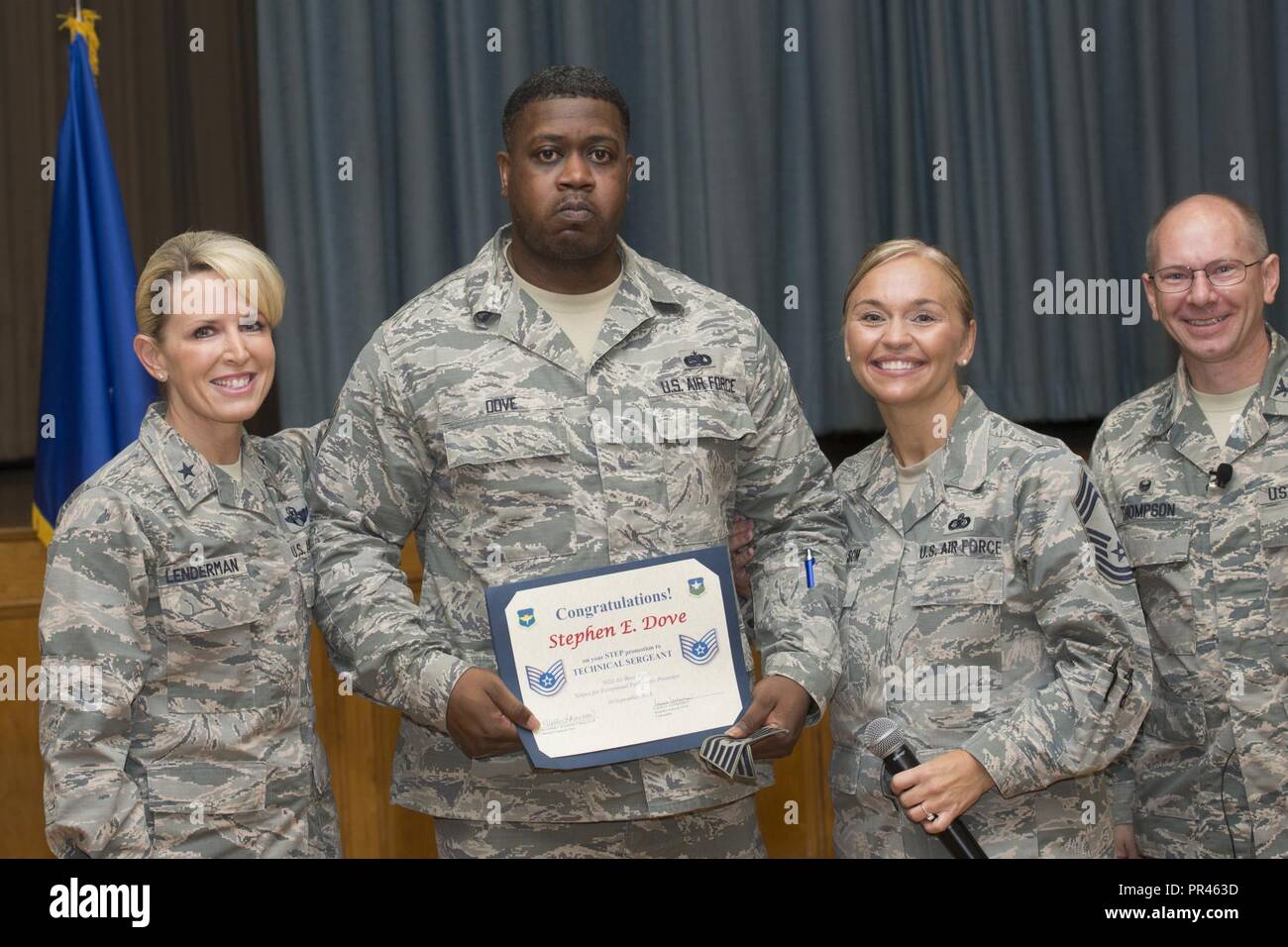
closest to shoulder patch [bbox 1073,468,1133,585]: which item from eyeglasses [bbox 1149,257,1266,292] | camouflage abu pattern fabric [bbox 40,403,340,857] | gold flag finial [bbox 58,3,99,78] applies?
eyeglasses [bbox 1149,257,1266,292]

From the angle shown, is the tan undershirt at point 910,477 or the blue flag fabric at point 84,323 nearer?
the tan undershirt at point 910,477

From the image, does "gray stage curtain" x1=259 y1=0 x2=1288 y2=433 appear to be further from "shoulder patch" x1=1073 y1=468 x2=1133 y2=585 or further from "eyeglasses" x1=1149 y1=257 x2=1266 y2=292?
"shoulder patch" x1=1073 y1=468 x2=1133 y2=585

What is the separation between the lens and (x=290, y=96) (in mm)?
3703

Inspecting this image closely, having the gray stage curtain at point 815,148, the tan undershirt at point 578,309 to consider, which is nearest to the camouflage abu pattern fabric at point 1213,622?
the tan undershirt at point 578,309

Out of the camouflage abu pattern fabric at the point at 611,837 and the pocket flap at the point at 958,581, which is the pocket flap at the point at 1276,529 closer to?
the pocket flap at the point at 958,581

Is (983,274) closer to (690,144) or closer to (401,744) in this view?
(690,144)

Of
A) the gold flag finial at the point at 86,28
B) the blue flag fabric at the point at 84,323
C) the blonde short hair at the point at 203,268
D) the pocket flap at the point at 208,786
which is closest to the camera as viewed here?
the pocket flap at the point at 208,786

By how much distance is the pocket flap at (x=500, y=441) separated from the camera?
7.29 feet

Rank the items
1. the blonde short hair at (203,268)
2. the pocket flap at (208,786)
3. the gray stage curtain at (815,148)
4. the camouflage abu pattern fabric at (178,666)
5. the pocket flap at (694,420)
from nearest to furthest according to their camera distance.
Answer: the camouflage abu pattern fabric at (178,666) < the pocket flap at (208,786) < the blonde short hair at (203,268) < the pocket flap at (694,420) < the gray stage curtain at (815,148)

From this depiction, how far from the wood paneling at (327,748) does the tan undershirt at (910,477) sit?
127 cm

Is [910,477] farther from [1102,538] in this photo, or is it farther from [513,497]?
[513,497]

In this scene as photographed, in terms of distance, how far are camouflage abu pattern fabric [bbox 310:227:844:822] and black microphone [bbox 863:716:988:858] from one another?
19 centimetres

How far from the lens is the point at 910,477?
2270mm

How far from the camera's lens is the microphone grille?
1.94 m
